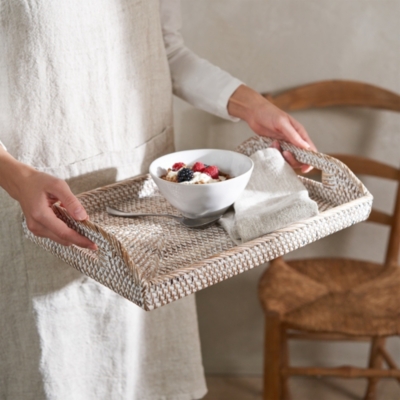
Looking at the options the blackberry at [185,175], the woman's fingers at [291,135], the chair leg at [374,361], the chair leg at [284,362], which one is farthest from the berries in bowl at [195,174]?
the chair leg at [374,361]

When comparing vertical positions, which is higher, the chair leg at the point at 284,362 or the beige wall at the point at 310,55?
the beige wall at the point at 310,55

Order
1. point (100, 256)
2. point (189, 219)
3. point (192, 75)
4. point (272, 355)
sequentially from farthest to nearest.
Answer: point (272, 355)
point (192, 75)
point (189, 219)
point (100, 256)

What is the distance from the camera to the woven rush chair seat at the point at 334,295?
45.7 inches

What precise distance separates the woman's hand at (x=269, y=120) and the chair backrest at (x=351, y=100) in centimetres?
39

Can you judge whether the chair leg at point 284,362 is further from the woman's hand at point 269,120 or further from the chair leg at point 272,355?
A: the woman's hand at point 269,120

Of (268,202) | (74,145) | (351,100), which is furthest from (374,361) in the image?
(74,145)

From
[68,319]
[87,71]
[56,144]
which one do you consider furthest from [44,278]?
[87,71]

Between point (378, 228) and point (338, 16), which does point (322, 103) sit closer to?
point (338, 16)

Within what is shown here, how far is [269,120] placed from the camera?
2.76 ft

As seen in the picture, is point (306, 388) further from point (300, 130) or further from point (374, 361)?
point (300, 130)

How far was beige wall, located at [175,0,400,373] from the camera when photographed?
1261mm

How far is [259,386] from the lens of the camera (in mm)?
1644

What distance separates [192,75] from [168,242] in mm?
408

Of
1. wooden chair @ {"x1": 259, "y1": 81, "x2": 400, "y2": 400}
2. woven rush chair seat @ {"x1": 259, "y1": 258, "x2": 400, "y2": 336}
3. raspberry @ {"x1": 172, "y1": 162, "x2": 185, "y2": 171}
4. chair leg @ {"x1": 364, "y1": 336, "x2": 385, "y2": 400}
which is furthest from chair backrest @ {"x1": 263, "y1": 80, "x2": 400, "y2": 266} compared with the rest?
raspberry @ {"x1": 172, "y1": 162, "x2": 185, "y2": 171}
